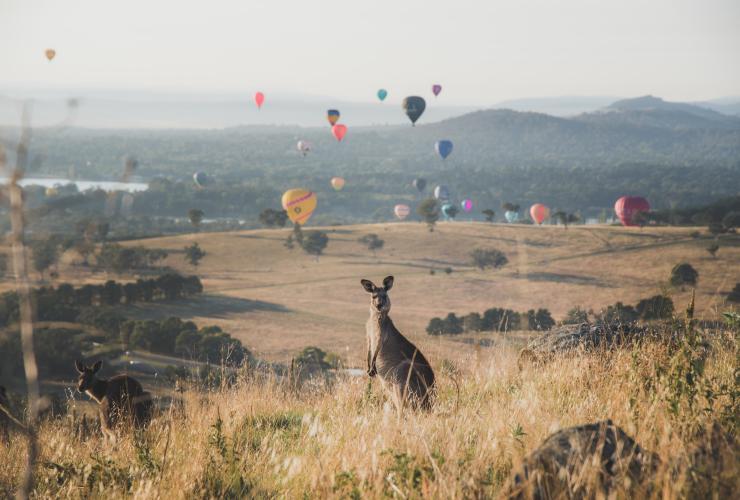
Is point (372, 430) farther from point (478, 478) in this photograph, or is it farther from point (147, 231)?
point (147, 231)

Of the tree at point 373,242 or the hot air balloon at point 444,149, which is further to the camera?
the hot air balloon at point 444,149

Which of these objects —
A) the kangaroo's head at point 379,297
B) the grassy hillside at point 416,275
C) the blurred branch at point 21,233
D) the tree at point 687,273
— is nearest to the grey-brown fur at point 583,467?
the blurred branch at point 21,233

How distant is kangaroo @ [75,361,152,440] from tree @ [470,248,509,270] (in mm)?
103048

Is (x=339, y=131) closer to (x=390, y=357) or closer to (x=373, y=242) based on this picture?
(x=373, y=242)

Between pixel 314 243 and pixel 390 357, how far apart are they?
113287 mm

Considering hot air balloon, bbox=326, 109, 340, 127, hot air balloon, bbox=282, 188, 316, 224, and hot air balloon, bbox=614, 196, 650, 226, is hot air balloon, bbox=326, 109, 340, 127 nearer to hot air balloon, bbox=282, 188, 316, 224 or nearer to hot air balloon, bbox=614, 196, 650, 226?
hot air balloon, bbox=282, 188, 316, 224

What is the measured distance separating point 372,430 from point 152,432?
9.87 feet

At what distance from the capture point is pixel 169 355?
203 feet

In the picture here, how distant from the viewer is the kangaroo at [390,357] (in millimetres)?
8250

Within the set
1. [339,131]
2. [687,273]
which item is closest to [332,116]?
[339,131]

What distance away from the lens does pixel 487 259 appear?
11231cm

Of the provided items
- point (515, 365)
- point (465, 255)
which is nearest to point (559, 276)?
point (465, 255)

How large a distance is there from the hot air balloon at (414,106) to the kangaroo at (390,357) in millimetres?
133499

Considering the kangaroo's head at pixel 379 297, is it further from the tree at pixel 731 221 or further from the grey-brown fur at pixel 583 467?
the tree at pixel 731 221
